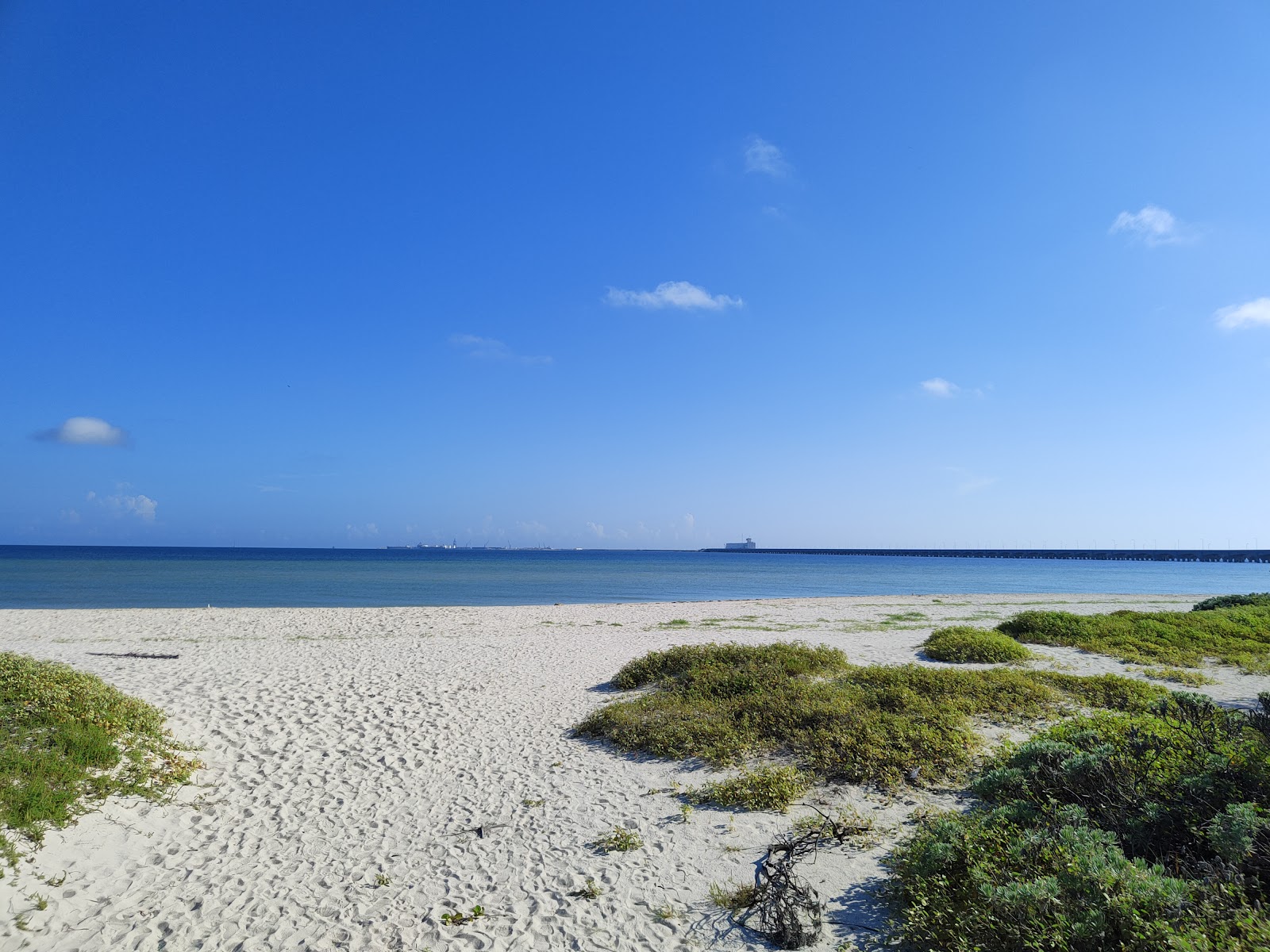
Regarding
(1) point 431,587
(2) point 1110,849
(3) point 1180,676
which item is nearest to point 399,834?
(2) point 1110,849

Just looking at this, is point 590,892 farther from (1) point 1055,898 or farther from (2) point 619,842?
(1) point 1055,898

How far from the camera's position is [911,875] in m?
6.03

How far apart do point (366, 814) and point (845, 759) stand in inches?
255

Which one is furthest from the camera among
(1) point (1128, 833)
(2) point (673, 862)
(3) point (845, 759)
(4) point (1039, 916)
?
(3) point (845, 759)

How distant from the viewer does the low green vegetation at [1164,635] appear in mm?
17391

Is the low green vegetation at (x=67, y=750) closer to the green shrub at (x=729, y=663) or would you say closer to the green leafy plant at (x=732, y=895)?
the green leafy plant at (x=732, y=895)

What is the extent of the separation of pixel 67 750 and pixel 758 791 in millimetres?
8910

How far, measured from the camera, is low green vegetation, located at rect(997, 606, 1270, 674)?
57.1 feet

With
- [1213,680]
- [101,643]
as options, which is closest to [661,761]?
[1213,680]

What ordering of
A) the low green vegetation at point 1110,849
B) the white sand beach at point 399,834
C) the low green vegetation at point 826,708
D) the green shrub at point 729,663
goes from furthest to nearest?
1. the green shrub at point 729,663
2. the low green vegetation at point 826,708
3. the white sand beach at point 399,834
4. the low green vegetation at point 1110,849

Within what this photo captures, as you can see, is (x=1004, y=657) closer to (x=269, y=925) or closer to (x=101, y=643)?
(x=269, y=925)

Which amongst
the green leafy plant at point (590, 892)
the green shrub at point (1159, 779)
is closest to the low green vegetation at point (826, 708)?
the green shrub at point (1159, 779)

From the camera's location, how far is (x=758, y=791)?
8.48 meters

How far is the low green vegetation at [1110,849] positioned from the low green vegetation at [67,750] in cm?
887
